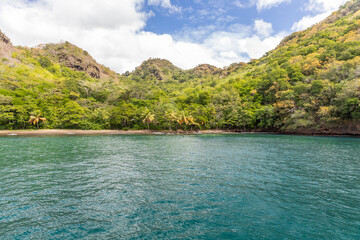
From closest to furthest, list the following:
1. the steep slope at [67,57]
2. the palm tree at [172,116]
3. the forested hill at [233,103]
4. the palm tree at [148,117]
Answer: the forested hill at [233,103] < the palm tree at [172,116] < the palm tree at [148,117] < the steep slope at [67,57]

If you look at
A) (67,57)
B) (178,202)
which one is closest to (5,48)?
(67,57)

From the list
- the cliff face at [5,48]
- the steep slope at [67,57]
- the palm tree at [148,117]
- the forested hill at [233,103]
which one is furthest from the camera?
the steep slope at [67,57]

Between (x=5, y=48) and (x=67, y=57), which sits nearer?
(x=5, y=48)

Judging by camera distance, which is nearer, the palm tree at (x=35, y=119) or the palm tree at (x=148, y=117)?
the palm tree at (x=35, y=119)

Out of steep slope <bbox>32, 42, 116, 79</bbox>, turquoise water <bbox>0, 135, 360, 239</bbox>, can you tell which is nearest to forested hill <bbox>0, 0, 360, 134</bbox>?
turquoise water <bbox>0, 135, 360, 239</bbox>

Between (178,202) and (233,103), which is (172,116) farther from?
(178,202)

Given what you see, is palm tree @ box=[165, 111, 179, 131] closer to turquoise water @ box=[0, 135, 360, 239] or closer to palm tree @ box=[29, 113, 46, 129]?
palm tree @ box=[29, 113, 46, 129]

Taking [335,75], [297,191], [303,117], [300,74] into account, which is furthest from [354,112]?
[297,191]

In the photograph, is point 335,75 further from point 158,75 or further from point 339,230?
point 158,75

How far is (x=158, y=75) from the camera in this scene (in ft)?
628

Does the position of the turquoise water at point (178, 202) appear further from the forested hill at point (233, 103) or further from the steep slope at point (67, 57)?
the steep slope at point (67, 57)

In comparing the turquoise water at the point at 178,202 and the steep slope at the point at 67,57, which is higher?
the steep slope at the point at 67,57

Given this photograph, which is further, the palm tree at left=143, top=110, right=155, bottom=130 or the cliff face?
the cliff face

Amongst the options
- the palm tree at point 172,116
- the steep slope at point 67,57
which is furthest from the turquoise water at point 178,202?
the steep slope at point 67,57
